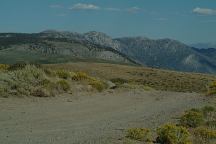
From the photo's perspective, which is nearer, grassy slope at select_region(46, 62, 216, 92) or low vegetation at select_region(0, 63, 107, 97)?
low vegetation at select_region(0, 63, 107, 97)

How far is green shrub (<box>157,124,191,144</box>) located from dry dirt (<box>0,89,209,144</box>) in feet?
4.35

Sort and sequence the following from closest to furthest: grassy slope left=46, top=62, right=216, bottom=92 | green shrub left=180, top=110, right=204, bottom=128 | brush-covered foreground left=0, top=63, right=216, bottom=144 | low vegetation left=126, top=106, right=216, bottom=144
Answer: low vegetation left=126, top=106, right=216, bottom=144, brush-covered foreground left=0, top=63, right=216, bottom=144, green shrub left=180, top=110, right=204, bottom=128, grassy slope left=46, top=62, right=216, bottom=92

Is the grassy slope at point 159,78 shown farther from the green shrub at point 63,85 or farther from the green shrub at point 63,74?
the green shrub at point 63,85

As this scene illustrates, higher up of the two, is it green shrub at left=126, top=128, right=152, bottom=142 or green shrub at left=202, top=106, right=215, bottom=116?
green shrub at left=126, top=128, right=152, bottom=142

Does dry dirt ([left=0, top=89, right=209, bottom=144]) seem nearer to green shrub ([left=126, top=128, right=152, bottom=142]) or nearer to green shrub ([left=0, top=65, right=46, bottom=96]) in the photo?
green shrub ([left=126, top=128, right=152, bottom=142])

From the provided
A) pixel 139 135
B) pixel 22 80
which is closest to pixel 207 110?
pixel 139 135

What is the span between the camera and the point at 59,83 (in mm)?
31641

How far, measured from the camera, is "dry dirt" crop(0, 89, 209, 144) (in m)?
16.7

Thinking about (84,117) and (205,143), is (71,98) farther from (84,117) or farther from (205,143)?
(205,143)

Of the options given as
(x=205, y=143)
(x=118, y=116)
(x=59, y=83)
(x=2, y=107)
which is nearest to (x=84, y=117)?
(x=118, y=116)

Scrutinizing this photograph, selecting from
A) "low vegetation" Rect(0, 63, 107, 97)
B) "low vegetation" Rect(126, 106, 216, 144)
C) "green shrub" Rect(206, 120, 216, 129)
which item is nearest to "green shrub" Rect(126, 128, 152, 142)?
"low vegetation" Rect(126, 106, 216, 144)

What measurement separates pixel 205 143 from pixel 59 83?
606 inches

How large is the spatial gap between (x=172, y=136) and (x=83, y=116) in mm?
6394

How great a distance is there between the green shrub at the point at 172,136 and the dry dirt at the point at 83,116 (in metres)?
1.33
